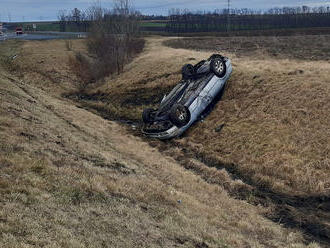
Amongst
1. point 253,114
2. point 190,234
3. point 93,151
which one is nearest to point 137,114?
point 253,114

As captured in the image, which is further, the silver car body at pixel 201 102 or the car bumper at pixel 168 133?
the silver car body at pixel 201 102

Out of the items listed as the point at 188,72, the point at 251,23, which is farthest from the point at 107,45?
the point at 251,23

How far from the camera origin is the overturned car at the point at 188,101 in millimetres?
18500

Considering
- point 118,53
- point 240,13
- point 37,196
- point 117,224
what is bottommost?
point 117,224

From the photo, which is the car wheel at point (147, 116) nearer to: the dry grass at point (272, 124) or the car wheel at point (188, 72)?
the dry grass at point (272, 124)

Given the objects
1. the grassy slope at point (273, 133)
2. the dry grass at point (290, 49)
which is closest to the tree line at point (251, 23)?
the dry grass at point (290, 49)

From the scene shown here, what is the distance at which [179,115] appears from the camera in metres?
18.3

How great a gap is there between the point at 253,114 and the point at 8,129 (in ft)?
41.1

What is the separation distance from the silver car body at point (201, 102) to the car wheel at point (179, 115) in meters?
0.35

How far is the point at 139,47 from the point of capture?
49.3 m

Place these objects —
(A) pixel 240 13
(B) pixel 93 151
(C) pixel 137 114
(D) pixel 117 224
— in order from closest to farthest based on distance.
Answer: (D) pixel 117 224 < (B) pixel 93 151 < (C) pixel 137 114 < (A) pixel 240 13

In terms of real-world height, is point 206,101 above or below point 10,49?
below

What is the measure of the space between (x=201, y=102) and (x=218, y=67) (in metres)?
2.76

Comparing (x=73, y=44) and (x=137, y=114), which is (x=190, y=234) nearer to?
(x=137, y=114)
